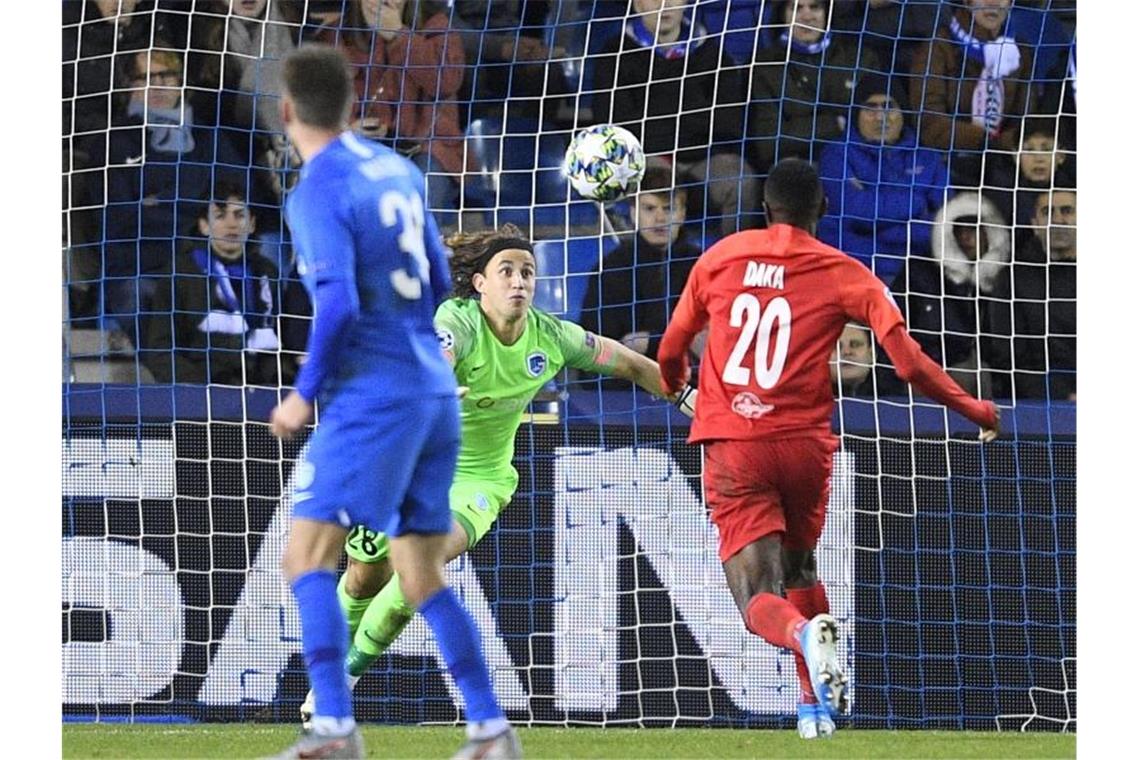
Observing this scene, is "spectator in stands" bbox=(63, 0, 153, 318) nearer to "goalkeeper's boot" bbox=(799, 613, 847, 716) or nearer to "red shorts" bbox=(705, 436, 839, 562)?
"red shorts" bbox=(705, 436, 839, 562)

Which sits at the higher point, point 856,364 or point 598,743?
point 856,364

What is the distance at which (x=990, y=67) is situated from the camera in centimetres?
955

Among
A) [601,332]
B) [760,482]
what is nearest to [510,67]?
[601,332]

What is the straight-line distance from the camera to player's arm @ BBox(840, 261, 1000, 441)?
248 inches

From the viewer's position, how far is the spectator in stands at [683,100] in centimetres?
920

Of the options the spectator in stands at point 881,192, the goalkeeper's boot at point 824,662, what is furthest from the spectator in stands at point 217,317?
the goalkeeper's boot at point 824,662

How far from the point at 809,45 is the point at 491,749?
16.2 ft

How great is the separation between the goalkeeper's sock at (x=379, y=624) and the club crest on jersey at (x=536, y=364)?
0.89 metres

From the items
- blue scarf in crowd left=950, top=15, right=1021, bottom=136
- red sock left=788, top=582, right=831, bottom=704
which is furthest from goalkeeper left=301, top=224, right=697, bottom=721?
blue scarf in crowd left=950, top=15, right=1021, bottom=136

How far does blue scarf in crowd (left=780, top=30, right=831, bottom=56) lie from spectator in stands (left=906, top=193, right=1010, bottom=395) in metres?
0.97

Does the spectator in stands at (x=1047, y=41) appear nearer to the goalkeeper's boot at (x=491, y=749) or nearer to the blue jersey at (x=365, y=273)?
the blue jersey at (x=365, y=273)

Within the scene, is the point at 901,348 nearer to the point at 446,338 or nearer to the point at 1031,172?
the point at 446,338

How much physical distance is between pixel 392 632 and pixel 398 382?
6.42ft
